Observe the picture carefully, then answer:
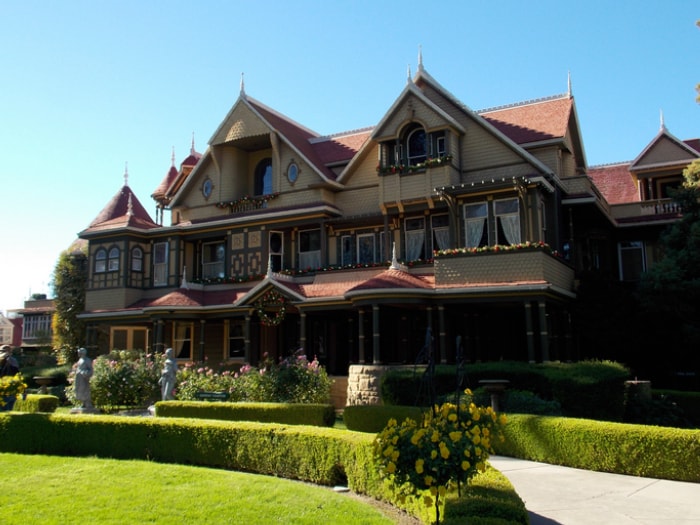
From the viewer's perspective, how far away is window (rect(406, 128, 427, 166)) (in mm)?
27625

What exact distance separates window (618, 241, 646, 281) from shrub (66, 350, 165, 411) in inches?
821

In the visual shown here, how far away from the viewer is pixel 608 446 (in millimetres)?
12641

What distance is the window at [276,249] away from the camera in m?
30.8

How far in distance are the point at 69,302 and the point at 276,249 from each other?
15.9 m

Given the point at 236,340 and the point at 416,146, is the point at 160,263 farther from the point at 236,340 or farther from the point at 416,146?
the point at 416,146

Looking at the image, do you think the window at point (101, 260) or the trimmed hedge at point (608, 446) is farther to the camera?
the window at point (101, 260)

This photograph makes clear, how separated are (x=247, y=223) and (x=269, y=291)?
17.1 feet

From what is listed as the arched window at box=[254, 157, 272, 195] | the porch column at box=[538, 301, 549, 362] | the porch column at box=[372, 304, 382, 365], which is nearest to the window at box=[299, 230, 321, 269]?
Answer: the arched window at box=[254, 157, 272, 195]

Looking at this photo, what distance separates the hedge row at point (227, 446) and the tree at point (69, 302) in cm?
2213

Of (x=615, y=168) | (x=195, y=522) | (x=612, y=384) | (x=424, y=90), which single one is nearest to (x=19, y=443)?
(x=195, y=522)

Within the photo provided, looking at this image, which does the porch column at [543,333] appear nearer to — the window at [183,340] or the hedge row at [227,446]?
the hedge row at [227,446]

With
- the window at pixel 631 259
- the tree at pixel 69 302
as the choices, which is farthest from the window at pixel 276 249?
the window at pixel 631 259

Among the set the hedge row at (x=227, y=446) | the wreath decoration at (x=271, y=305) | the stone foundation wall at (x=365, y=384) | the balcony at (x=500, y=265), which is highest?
the balcony at (x=500, y=265)

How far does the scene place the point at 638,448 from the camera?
1230 cm
